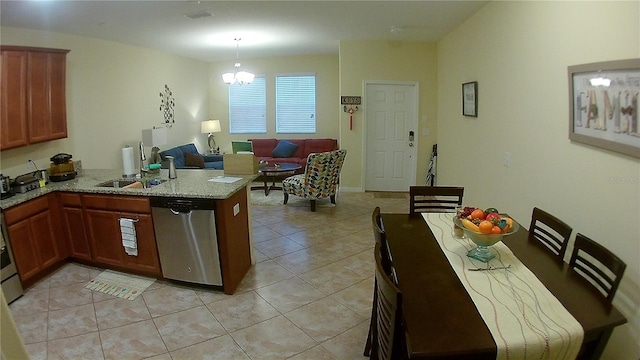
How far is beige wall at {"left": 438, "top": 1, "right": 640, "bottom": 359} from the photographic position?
1842mm

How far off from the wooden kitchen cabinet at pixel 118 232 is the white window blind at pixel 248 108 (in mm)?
5081

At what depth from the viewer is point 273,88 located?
7.88 m

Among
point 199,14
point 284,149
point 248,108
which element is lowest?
point 284,149

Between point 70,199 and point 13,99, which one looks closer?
point 13,99

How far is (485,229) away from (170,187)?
2.57 m

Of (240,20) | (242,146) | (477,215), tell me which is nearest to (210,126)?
(242,146)

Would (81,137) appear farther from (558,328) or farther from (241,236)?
(558,328)

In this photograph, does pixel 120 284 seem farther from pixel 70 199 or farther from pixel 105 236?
pixel 70 199

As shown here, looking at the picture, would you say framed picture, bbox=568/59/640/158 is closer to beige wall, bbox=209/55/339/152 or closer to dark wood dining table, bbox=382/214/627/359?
dark wood dining table, bbox=382/214/627/359

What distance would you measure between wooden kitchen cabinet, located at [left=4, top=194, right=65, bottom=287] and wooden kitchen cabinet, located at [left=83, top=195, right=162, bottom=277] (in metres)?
0.35

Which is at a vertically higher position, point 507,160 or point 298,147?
point 298,147

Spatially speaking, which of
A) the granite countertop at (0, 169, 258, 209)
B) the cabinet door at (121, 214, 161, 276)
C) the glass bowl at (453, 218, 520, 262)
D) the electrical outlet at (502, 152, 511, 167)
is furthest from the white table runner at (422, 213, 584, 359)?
the cabinet door at (121, 214, 161, 276)

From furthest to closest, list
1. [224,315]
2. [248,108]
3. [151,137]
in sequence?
[248,108], [151,137], [224,315]

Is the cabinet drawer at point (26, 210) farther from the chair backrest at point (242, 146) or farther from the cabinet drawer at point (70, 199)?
the chair backrest at point (242, 146)
